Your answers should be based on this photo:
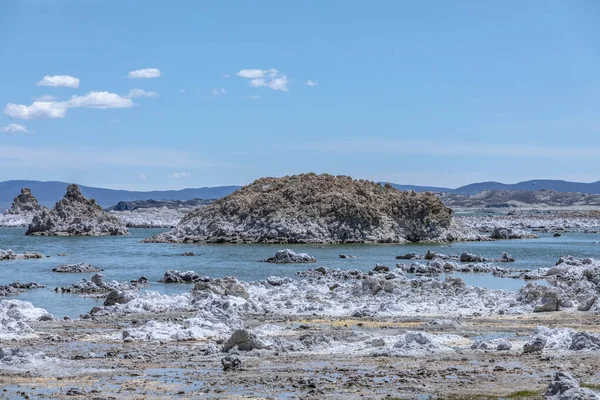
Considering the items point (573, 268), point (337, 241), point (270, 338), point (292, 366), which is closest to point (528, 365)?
point (292, 366)

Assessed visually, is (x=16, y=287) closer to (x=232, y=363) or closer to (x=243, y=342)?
(x=243, y=342)

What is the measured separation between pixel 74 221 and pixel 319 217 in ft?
82.3

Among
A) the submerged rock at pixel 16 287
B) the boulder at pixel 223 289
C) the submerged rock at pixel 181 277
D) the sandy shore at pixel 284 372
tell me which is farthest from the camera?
the submerged rock at pixel 181 277

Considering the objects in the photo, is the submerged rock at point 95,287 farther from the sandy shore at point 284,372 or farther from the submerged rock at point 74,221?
the submerged rock at point 74,221

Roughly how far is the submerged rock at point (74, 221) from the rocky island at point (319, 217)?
13.3 metres

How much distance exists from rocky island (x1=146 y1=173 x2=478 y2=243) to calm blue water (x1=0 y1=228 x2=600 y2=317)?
273 centimetres

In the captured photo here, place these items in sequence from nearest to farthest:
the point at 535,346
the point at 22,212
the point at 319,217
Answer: the point at 535,346 → the point at 319,217 → the point at 22,212

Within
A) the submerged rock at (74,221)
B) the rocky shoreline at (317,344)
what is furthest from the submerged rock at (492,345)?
the submerged rock at (74,221)

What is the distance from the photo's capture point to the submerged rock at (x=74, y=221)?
7312cm

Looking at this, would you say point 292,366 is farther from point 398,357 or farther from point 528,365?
point 528,365

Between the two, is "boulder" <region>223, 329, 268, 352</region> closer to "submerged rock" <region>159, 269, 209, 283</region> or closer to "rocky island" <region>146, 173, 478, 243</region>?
"submerged rock" <region>159, 269, 209, 283</region>

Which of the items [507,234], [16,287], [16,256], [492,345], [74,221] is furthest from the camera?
[74,221]

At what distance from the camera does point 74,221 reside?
73.5 metres

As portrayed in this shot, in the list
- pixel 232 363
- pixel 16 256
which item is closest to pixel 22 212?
pixel 16 256
